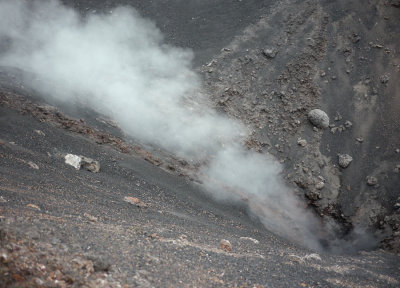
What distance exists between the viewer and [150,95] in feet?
52.4

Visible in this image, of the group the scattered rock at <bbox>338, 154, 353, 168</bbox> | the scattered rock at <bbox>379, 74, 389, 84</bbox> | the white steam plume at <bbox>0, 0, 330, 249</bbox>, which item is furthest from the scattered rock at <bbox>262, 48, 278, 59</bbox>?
the scattered rock at <bbox>338, 154, 353, 168</bbox>

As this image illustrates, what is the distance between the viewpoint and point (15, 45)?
51.3 ft

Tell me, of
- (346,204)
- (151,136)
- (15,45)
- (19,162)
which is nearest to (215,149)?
(151,136)

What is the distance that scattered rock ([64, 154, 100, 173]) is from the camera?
457 inches

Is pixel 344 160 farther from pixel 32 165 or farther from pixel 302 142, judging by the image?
pixel 32 165

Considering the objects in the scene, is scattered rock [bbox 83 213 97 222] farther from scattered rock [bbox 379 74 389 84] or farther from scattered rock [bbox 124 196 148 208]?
scattered rock [bbox 379 74 389 84]

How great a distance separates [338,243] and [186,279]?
1142cm

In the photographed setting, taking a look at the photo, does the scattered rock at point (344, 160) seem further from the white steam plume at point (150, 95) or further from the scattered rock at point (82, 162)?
the scattered rock at point (82, 162)

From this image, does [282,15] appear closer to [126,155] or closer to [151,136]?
[151,136]

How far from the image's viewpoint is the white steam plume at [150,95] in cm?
1486

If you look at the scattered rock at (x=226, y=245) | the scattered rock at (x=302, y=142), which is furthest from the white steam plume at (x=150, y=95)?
the scattered rock at (x=226, y=245)

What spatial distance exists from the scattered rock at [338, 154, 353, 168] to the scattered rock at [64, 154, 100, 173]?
12144 mm

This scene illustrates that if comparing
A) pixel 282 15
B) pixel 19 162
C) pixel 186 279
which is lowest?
pixel 186 279

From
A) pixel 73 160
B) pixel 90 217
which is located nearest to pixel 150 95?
pixel 73 160
